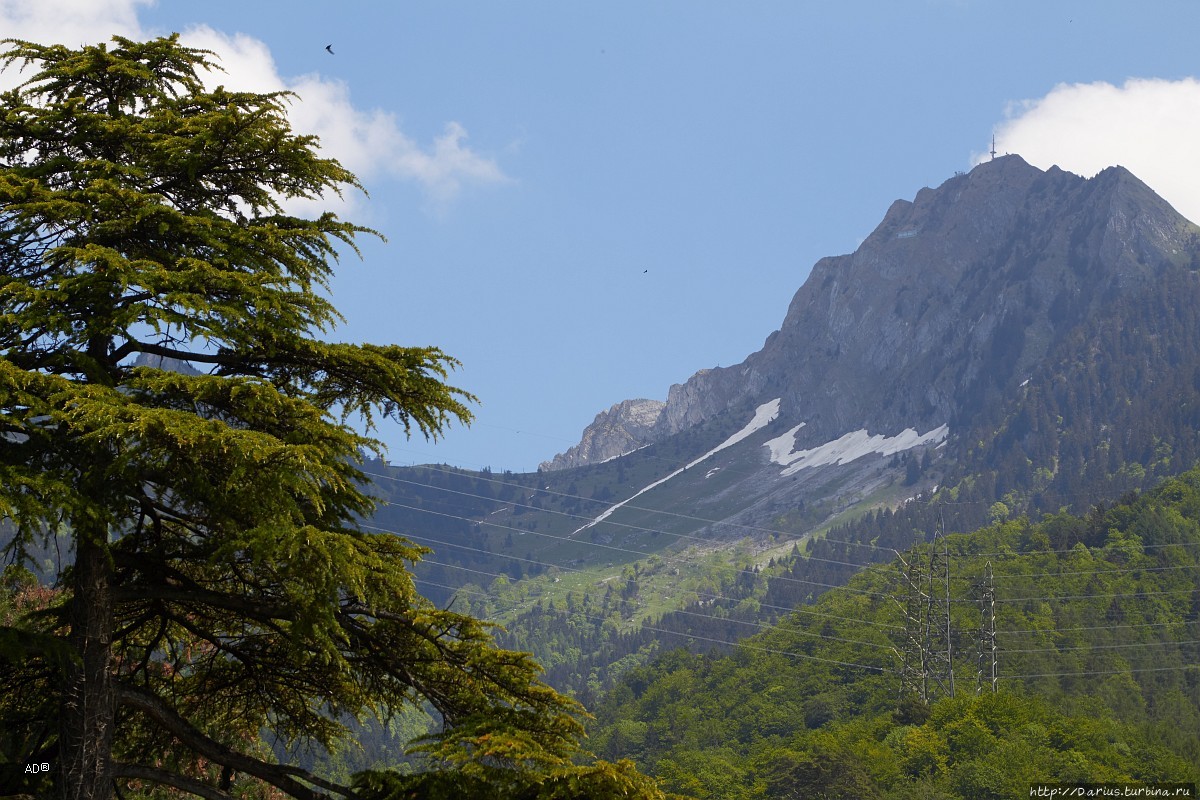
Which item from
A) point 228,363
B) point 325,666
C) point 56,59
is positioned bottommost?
point 325,666

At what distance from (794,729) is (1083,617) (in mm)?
45537

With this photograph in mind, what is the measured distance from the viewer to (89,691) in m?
12.7

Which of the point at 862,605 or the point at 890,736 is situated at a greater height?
the point at 862,605

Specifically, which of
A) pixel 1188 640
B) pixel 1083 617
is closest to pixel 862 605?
pixel 1083 617

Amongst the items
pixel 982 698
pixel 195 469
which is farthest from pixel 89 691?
pixel 982 698

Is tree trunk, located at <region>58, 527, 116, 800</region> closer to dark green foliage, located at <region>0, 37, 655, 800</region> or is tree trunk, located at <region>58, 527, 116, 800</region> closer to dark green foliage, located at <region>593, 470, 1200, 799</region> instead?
dark green foliage, located at <region>0, 37, 655, 800</region>

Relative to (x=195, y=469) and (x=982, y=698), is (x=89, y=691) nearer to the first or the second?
(x=195, y=469)

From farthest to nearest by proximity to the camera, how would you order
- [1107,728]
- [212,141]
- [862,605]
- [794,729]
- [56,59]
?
[862,605] → [794,729] → [1107,728] → [56,59] → [212,141]

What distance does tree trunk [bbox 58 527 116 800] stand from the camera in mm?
12547

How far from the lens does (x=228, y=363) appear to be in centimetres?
1389

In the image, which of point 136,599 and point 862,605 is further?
point 862,605

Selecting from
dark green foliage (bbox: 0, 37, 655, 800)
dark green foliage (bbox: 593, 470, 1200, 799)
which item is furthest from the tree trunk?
dark green foliage (bbox: 593, 470, 1200, 799)

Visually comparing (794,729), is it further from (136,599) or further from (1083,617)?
(136,599)

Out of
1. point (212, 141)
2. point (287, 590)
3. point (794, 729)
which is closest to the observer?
point (287, 590)
